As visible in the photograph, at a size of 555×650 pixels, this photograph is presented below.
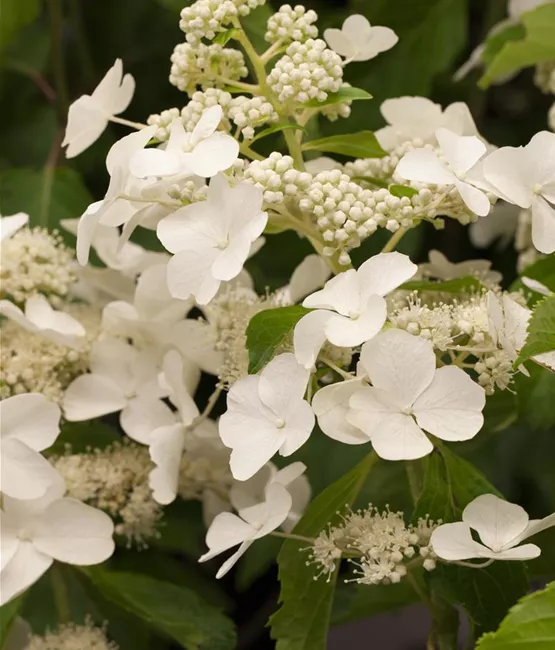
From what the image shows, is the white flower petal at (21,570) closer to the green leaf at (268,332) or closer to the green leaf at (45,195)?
the green leaf at (268,332)

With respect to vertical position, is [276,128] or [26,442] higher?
[276,128]

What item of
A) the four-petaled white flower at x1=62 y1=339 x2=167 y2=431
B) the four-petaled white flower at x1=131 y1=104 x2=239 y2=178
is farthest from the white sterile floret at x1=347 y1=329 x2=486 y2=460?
the four-petaled white flower at x1=62 y1=339 x2=167 y2=431

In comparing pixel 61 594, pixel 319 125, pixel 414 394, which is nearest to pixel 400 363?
pixel 414 394

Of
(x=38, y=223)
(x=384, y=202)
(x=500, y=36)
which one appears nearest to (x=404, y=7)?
(x=500, y=36)

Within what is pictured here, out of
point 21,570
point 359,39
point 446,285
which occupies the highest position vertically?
point 359,39

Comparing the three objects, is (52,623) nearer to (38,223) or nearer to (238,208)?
(38,223)

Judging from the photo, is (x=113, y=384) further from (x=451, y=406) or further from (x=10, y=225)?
(x=451, y=406)
